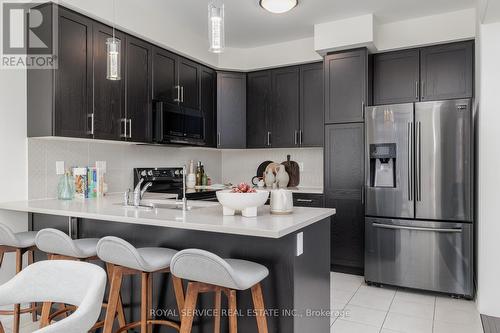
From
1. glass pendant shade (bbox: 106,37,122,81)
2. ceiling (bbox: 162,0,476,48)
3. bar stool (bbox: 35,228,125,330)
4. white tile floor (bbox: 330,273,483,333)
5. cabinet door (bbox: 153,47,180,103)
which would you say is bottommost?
white tile floor (bbox: 330,273,483,333)

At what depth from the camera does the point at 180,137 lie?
13.0ft

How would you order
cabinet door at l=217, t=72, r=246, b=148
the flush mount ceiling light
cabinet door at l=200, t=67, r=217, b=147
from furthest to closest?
1. cabinet door at l=217, t=72, r=246, b=148
2. cabinet door at l=200, t=67, r=217, b=147
3. the flush mount ceiling light

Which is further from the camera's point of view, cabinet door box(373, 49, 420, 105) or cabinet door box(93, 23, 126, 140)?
cabinet door box(373, 49, 420, 105)

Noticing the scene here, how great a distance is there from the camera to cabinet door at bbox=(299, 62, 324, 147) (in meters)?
4.41

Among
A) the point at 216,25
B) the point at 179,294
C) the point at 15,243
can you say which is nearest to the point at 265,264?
the point at 179,294

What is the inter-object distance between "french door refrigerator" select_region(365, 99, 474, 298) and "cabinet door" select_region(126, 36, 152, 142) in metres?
2.26

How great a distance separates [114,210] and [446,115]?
291 centimetres

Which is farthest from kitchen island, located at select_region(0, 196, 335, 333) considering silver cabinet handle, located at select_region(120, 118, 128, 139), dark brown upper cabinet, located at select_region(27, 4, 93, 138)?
silver cabinet handle, located at select_region(120, 118, 128, 139)

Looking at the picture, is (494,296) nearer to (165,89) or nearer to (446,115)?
(446,115)

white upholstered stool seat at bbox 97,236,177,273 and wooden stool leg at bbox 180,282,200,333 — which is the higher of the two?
white upholstered stool seat at bbox 97,236,177,273

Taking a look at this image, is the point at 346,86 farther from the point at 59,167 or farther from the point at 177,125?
the point at 59,167

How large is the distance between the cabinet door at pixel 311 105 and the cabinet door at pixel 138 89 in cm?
189

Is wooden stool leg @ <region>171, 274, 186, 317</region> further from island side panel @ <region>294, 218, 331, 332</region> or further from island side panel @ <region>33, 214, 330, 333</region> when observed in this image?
island side panel @ <region>294, 218, 331, 332</region>

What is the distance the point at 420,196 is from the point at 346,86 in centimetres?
144
